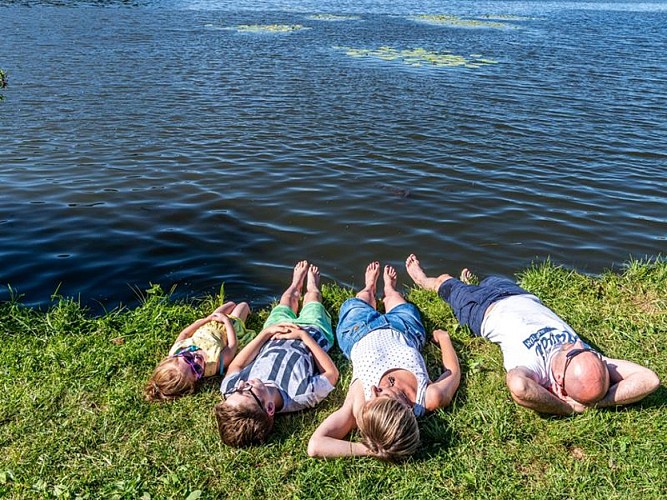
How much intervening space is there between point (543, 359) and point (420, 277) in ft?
8.66

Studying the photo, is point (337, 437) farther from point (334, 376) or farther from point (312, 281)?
point (312, 281)

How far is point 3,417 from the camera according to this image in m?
5.25

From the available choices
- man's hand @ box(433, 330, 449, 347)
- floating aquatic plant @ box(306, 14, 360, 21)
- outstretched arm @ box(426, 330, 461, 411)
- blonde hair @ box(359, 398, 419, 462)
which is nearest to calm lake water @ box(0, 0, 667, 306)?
man's hand @ box(433, 330, 449, 347)

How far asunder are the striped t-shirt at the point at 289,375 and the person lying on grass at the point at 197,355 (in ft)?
0.86

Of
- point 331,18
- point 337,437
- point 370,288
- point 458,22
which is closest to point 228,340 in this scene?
point 337,437

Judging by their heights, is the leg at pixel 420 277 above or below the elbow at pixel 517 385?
below

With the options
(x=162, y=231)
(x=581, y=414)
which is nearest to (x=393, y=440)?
(x=581, y=414)

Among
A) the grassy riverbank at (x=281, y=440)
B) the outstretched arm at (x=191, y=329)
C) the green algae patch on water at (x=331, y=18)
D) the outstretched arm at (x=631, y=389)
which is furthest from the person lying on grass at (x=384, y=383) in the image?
the green algae patch on water at (x=331, y=18)

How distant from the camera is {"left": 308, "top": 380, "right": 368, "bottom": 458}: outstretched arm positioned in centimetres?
476

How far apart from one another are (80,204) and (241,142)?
4.28 m

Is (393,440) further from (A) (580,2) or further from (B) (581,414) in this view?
(A) (580,2)

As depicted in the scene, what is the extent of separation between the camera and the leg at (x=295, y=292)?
23.2 ft

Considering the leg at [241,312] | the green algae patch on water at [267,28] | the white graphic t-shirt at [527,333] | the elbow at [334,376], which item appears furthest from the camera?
the green algae patch on water at [267,28]

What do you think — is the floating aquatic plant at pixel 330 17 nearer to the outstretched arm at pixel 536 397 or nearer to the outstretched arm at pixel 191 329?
the outstretched arm at pixel 191 329
